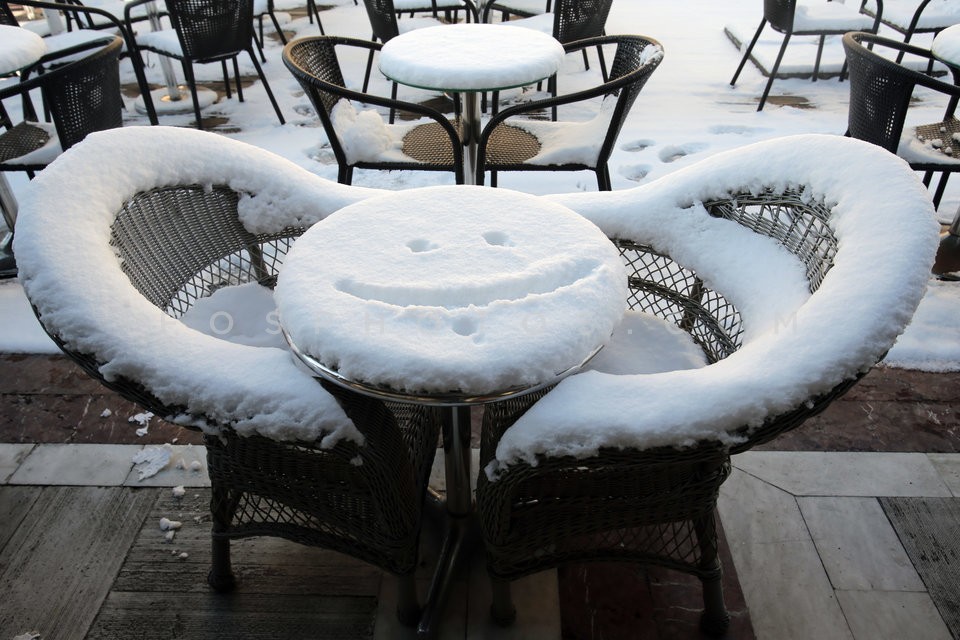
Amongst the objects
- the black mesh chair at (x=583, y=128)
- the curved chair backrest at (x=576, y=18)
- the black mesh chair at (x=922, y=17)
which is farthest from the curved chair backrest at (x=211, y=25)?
the black mesh chair at (x=922, y=17)

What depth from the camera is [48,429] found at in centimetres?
188

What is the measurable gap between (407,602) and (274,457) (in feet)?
1.47

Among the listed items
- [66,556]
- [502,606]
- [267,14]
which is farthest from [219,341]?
[267,14]

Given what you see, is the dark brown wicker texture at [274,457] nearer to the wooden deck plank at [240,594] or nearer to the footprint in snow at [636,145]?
the wooden deck plank at [240,594]

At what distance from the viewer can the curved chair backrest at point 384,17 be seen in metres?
3.42

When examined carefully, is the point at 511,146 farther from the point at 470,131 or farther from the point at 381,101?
the point at 381,101

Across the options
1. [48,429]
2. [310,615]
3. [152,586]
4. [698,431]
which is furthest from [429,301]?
[48,429]

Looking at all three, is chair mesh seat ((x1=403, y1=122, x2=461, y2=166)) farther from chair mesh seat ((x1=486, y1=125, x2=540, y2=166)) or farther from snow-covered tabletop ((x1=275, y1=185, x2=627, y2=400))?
snow-covered tabletop ((x1=275, y1=185, x2=627, y2=400))

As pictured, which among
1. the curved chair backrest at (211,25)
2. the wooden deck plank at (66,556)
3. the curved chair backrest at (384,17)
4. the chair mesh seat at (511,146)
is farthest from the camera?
the curved chair backrest at (384,17)

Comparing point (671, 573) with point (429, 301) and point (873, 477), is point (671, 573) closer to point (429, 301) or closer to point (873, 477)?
point (873, 477)

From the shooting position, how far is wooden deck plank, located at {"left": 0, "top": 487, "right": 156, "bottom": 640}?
1391 millimetres

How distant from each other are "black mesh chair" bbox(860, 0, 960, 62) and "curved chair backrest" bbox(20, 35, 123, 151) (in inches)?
158

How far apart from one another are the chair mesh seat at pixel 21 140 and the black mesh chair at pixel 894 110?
115 inches

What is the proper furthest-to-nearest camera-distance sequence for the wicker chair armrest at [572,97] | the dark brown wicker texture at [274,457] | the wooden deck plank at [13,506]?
the wicker chair armrest at [572,97] < the wooden deck plank at [13,506] < the dark brown wicker texture at [274,457]
